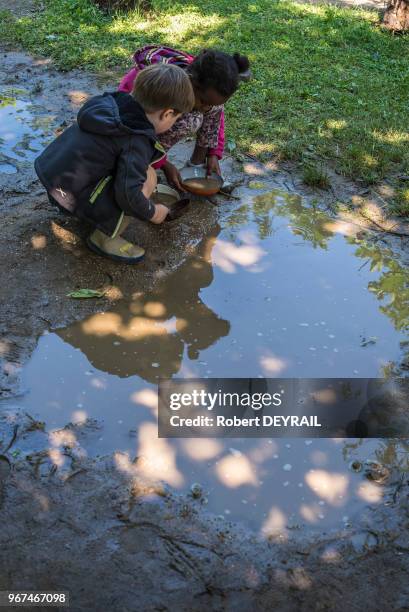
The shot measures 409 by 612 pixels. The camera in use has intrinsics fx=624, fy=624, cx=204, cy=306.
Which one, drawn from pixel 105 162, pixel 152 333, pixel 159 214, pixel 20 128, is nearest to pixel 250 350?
pixel 152 333

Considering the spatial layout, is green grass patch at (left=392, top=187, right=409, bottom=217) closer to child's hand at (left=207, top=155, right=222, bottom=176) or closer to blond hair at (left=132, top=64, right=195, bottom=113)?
child's hand at (left=207, top=155, right=222, bottom=176)

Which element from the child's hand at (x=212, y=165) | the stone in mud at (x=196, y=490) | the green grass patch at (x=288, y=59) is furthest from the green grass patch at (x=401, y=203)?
the stone in mud at (x=196, y=490)

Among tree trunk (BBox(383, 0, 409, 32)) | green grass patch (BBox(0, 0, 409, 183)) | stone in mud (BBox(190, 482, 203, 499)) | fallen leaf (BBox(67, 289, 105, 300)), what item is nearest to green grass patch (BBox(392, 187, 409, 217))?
green grass patch (BBox(0, 0, 409, 183))

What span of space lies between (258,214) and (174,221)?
0.59 meters

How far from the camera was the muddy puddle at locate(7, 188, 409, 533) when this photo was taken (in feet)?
8.39

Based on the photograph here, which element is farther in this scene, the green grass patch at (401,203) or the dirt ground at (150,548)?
the green grass patch at (401,203)

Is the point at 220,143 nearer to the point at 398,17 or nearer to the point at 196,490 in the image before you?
the point at 196,490

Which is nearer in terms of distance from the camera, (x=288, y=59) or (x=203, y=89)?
(x=203, y=89)

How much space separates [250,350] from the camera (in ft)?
10.4

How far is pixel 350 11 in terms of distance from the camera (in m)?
8.74

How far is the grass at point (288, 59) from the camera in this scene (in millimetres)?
5082

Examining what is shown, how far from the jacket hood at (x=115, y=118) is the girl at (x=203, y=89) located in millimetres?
488

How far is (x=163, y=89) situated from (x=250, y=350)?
59.7 inches

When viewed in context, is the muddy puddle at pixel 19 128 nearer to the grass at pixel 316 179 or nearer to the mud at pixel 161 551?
the grass at pixel 316 179
